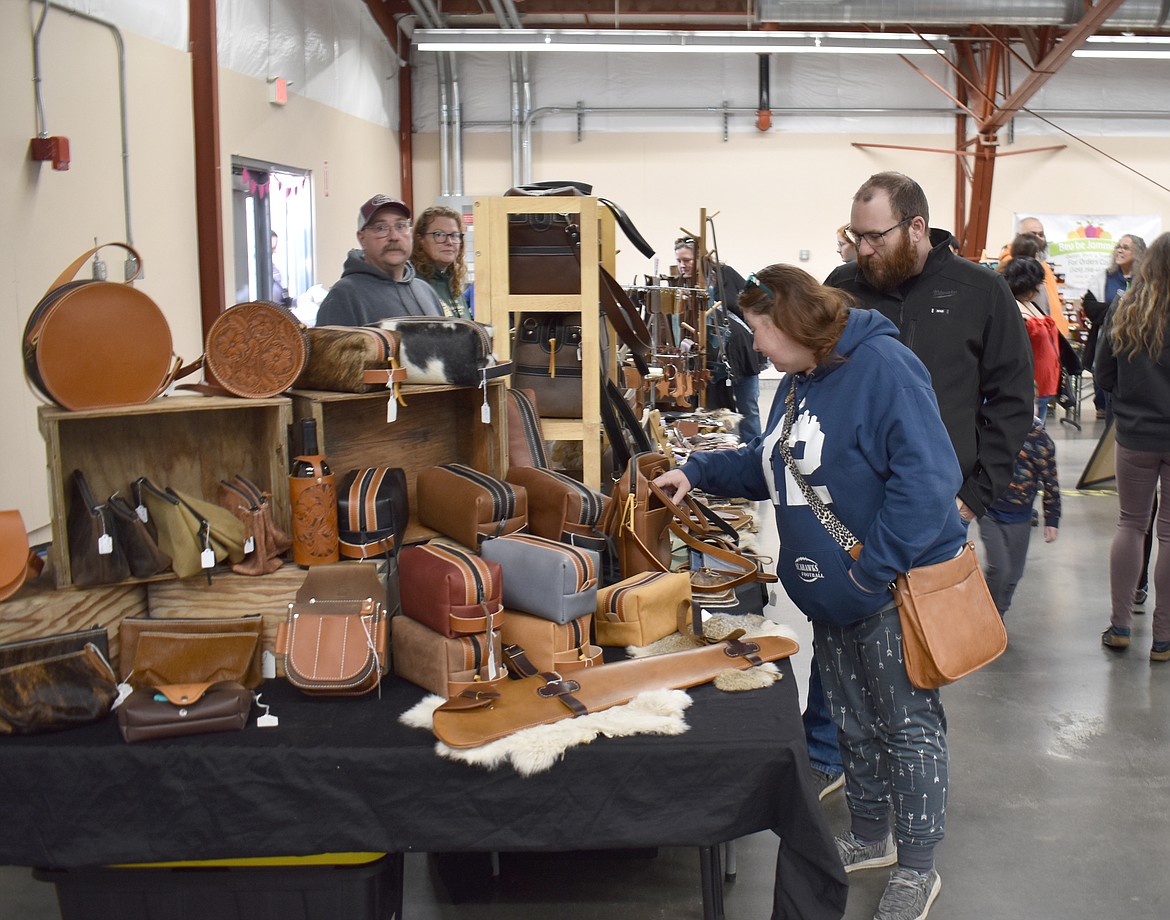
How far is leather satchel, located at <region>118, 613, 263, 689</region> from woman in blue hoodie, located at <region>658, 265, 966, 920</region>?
1044 millimetres

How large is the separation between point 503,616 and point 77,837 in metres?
0.79

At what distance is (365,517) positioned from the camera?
7.50ft

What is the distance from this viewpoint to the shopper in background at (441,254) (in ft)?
13.9

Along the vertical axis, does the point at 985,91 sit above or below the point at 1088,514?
above

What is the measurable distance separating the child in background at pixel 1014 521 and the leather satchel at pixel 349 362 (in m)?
2.44

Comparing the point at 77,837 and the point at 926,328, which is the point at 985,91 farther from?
the point at 77,837

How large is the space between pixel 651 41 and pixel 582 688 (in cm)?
1062

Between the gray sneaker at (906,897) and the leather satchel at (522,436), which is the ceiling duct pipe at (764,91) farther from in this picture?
the gray sneaker at (906,897)

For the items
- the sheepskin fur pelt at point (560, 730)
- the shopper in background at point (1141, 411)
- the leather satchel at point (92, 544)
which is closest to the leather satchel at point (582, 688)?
the sheepskin fur pelt at point (560, 730)

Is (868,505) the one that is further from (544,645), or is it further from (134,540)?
(134,540)

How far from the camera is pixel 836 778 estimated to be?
9.72 ft

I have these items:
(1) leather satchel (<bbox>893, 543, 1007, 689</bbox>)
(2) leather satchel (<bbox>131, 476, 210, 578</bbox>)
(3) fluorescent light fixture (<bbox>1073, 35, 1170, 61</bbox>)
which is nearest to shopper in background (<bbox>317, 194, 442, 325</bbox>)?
(2) leather satchel (<bbox>131, 476, 210, 578</bbox>)

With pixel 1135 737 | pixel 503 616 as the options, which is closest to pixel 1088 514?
pixel 1135 737

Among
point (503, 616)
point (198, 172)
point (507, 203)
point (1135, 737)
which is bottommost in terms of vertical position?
point (1135, 737)
